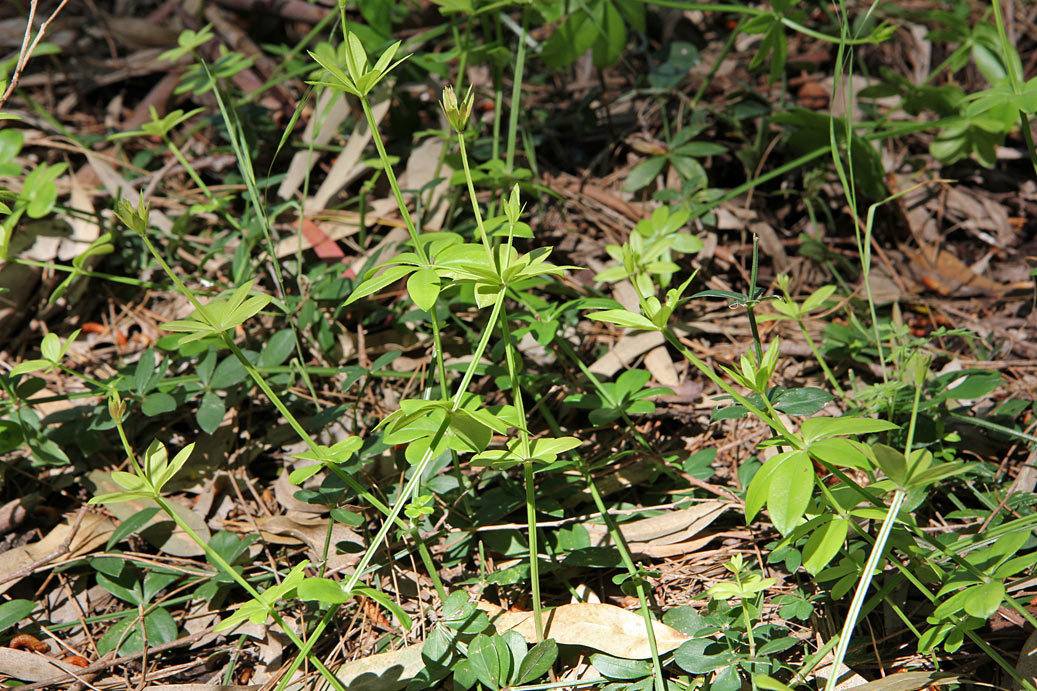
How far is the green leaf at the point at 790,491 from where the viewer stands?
3.49ft

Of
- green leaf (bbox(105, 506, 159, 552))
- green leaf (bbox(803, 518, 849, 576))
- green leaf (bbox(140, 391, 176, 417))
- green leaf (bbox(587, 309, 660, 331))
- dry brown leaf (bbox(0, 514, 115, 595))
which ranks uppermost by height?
green leaf (bbox(587, 309, 660, 331))

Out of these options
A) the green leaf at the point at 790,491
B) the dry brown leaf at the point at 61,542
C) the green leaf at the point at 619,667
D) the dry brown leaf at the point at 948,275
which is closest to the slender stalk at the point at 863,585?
the green leaf at the point at 790,491

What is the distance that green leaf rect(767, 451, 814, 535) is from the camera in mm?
1063

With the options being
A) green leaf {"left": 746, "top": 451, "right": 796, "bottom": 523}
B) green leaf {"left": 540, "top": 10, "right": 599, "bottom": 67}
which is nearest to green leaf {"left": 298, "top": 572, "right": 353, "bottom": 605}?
green leaf {"left": 746, "top": 451, "right": 796, "bottom": 523}

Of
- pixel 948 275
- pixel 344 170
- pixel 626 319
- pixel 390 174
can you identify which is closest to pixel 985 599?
pixel 626 319

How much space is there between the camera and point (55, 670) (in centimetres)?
150

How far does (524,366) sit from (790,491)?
3.18 feet

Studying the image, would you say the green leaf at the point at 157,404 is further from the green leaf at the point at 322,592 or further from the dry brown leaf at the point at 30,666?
the green leaf at the point at 322,592

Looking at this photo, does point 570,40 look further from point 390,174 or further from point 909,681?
point 909,681

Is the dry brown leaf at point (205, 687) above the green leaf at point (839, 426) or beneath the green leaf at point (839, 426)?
beneath

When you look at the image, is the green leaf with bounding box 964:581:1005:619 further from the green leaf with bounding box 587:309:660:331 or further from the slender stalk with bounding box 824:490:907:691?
the green leaf with bounding box 587:309:660:331

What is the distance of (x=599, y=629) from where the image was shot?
4.66 ft

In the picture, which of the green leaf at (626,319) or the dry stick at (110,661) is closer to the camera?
the green leaf at (626,319)

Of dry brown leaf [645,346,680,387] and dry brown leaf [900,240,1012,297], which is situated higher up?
dry brown leaf [900,240,1012,297]
